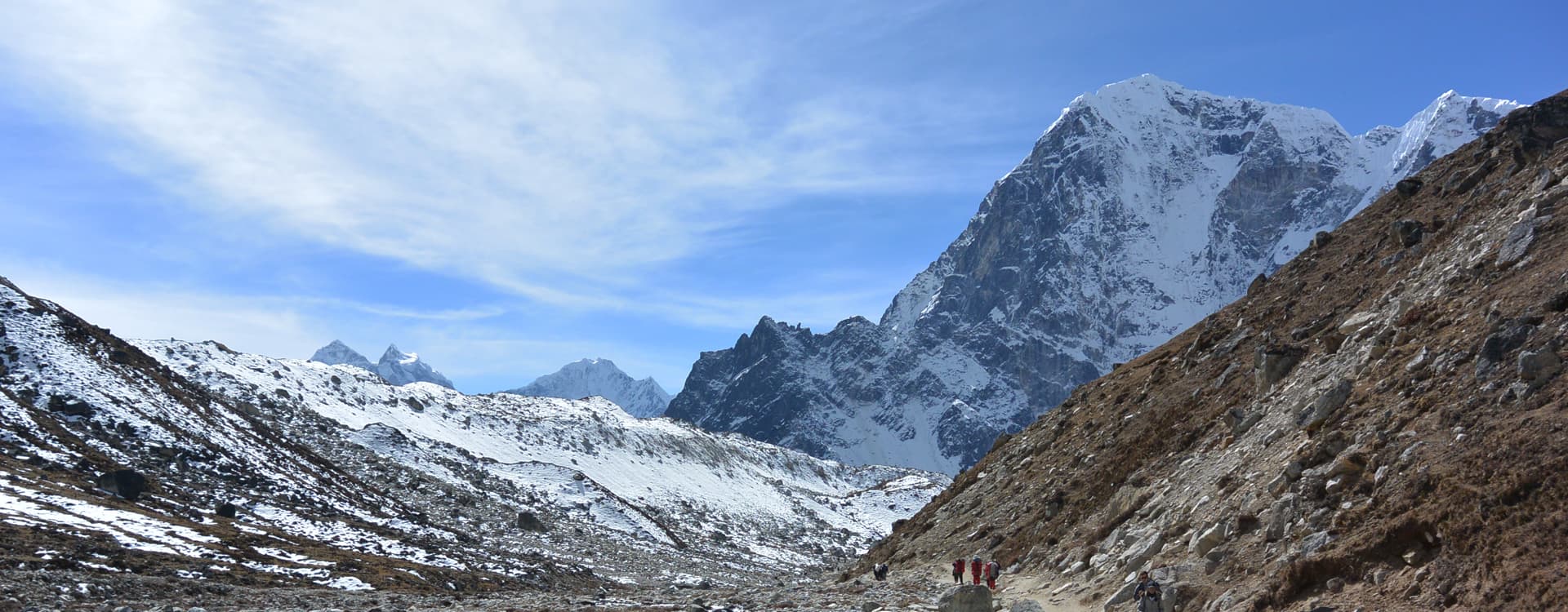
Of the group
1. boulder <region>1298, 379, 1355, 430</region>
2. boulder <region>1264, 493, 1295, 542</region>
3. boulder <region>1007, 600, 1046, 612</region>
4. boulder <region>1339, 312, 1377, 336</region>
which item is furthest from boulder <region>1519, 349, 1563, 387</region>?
boulder <region>1007, 600, 1046, 612</region>

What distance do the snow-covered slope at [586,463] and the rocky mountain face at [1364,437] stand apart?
56063mm

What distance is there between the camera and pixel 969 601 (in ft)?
70.0

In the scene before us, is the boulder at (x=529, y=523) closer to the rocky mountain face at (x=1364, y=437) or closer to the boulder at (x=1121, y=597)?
the rocky mountain face at (x=1364, y=437)

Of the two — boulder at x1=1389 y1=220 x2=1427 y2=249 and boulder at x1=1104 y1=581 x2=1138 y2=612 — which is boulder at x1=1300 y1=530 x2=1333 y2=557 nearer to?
boulder at x1=1104 y1=581 x2=1138 y2=612

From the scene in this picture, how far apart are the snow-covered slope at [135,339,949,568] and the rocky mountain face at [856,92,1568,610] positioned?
56063 millimetres

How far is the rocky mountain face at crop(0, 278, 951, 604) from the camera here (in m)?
46.1

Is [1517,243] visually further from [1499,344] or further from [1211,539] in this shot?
[1211,539]

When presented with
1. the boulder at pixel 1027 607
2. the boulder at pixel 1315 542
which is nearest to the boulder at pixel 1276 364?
the boulder at pixel 1027 607

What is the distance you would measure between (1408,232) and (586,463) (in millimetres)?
130919

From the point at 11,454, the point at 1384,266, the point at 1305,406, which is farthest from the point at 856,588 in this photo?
the point at 11,454

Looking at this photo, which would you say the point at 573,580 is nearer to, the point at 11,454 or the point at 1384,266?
the point at 11,454

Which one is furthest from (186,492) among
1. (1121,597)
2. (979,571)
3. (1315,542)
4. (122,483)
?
(1315,542)

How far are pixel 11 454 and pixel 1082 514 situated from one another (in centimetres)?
5966

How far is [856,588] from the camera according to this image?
3378 centimetres
